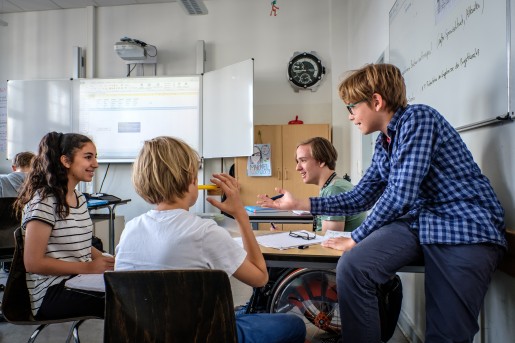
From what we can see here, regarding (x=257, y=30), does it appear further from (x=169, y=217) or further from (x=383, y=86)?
(x=169, y=217)

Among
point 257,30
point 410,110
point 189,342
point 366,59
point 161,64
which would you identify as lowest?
point 189,342

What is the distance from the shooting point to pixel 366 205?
153 cm

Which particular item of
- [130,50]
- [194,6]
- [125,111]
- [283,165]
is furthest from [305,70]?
[125,111]

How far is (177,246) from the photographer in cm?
89

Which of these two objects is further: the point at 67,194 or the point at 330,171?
the point at 330,171

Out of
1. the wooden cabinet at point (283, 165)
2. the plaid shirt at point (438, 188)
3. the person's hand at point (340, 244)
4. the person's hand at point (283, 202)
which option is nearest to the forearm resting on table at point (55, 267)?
the person's hand at point (283, 202)

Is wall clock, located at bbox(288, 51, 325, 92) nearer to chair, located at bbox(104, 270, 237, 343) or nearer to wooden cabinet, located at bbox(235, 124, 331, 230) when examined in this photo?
wooden cabinet, located at bbox(235, 124, 331, 230)

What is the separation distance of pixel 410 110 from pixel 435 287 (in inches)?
20.6

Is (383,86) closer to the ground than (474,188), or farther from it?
farther from it

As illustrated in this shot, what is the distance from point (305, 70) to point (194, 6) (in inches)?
57.6

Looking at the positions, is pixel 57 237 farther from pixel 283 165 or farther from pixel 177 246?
pixel 283 165

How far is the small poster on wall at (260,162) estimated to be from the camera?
4.16 m

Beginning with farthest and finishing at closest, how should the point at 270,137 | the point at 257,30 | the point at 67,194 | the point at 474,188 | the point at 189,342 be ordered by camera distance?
the point at 257,30 < the point at 270,137 < the point at 67,194 < the point at 474,188 < the point at 189,342

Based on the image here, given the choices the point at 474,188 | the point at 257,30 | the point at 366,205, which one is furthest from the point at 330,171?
the point at 257,30
